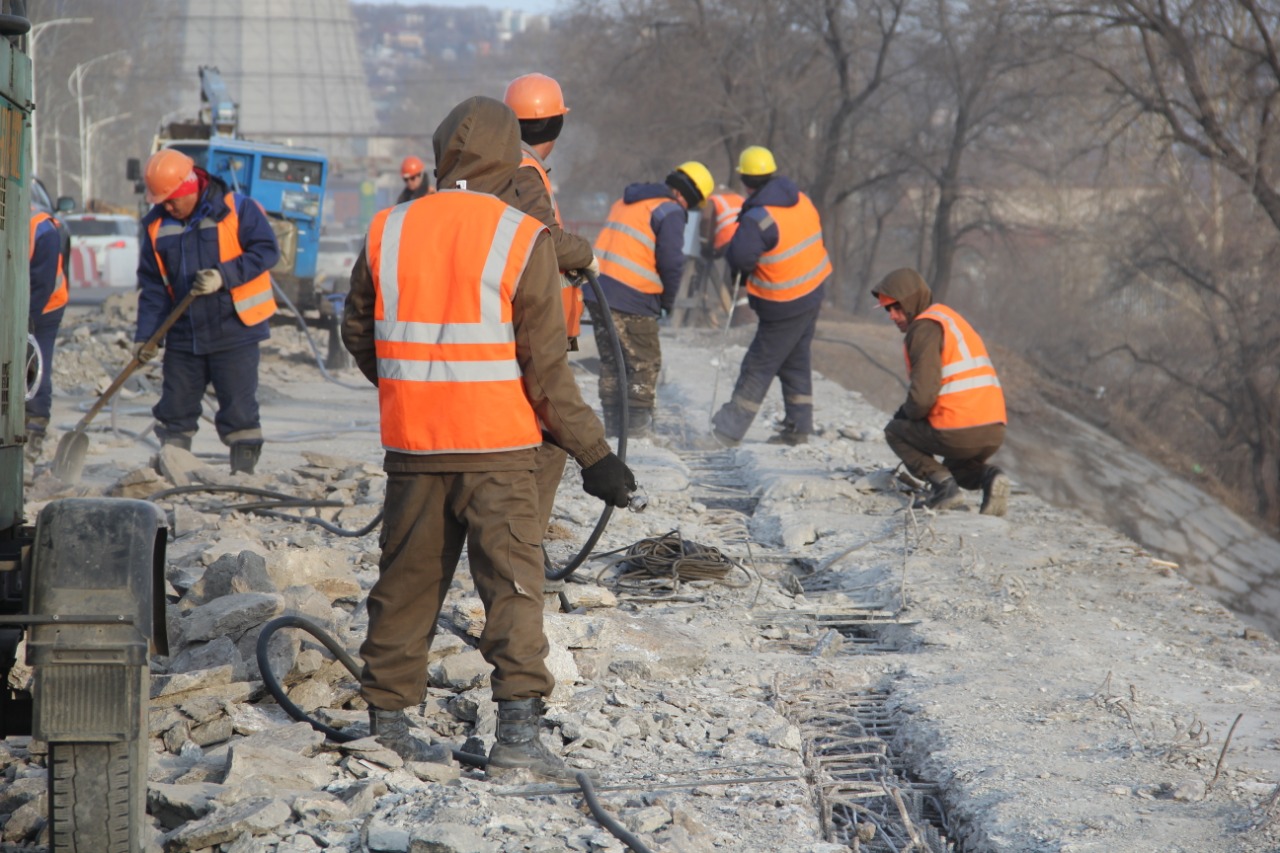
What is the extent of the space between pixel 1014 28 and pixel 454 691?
19086 mm

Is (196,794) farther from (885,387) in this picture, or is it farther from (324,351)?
(885,387)

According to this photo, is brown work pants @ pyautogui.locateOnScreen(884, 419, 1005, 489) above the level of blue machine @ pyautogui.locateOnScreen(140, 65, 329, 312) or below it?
below

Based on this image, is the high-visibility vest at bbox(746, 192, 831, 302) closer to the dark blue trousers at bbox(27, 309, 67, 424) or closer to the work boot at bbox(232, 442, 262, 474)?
the work boot at bbox(232, 442, 262, 474)

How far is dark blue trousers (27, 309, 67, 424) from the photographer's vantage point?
7.89 metres

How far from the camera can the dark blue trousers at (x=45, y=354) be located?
7.89 m

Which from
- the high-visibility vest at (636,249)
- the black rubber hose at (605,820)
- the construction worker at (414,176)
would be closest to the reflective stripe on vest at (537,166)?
the black rubber hose at (605,820)

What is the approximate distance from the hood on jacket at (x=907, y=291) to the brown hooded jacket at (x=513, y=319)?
4.13m

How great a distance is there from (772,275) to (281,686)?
18.5ft

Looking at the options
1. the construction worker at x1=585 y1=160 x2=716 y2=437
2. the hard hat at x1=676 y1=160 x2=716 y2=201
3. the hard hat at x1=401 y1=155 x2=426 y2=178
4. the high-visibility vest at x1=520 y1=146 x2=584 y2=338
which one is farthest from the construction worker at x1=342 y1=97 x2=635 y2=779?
the hard hat at x1=401 y1=155 x2=426 y2=178

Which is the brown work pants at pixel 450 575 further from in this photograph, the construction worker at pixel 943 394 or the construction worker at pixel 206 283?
the construction worker at pixel 943 394

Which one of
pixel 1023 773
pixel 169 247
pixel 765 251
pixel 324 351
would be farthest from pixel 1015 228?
pixel 1023 773

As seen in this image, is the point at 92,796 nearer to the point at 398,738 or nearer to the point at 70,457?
the point at 398,738

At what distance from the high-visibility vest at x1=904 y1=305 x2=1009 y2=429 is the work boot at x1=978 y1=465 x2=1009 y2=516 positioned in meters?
0.40

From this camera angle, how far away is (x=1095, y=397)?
80.0ft
